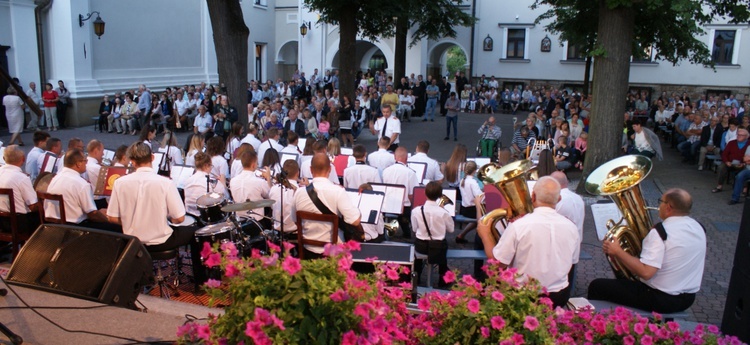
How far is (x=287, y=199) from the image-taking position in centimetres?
670

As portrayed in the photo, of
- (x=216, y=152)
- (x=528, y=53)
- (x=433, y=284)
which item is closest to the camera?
(x=433, y=284)

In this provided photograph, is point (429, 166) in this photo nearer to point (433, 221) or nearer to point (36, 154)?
point (433, 221)

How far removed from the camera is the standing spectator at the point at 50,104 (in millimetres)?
18312

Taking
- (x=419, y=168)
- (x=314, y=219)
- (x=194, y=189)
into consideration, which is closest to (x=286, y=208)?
(x=314, y=219)

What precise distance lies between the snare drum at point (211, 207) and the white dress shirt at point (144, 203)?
21.9 inches

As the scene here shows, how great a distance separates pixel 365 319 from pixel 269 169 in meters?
5.84

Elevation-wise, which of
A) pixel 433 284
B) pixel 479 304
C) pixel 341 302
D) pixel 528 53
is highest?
pixel 528 53

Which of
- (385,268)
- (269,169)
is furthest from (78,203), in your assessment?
(385,268)

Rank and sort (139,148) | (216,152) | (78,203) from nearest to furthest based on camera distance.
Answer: (139,148) → (78,203) → (216,152)

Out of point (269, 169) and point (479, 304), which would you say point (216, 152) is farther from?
point (479, 304)

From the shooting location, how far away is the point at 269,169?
816cm

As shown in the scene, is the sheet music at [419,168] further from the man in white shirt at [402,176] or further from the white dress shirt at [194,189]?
the white dress shirt at [194,189]

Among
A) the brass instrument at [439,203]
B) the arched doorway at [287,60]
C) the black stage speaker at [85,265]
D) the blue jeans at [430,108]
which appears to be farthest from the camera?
the arched doorway at [287,60]

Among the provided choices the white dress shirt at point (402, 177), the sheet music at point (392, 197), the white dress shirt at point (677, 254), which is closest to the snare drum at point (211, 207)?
the sheet music at point (392, 197)
